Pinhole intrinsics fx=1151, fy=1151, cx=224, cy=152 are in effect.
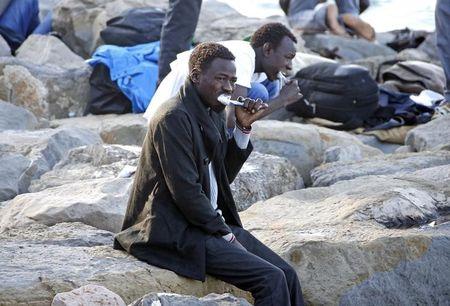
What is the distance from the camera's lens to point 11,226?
517 centimetres

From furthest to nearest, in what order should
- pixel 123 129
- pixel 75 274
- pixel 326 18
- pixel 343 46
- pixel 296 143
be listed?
pixel 326 18, pixel 343 46, pixel 123 129, pixel 296 143, pixel 75 274

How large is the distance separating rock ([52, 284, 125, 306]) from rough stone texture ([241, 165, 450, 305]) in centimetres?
96

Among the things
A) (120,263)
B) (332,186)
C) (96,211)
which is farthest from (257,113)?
(332,186)

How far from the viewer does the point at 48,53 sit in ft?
30.8

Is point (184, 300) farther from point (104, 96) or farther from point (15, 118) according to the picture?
point (104, 96)

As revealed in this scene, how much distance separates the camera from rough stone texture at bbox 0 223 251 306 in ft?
13.0

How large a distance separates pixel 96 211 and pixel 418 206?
4.82 feet

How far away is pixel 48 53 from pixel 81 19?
106cm

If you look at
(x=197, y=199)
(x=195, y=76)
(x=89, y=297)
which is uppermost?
(x=195, y=76)

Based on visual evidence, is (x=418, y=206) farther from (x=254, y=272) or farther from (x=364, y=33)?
(x=364, y=33)

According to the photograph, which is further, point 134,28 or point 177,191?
point 134,28

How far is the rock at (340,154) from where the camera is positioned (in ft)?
24.1

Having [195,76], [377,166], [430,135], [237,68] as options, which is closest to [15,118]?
[377,166]

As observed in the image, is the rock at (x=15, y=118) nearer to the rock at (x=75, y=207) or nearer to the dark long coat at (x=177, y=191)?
the rock at (x=75, y=207)
